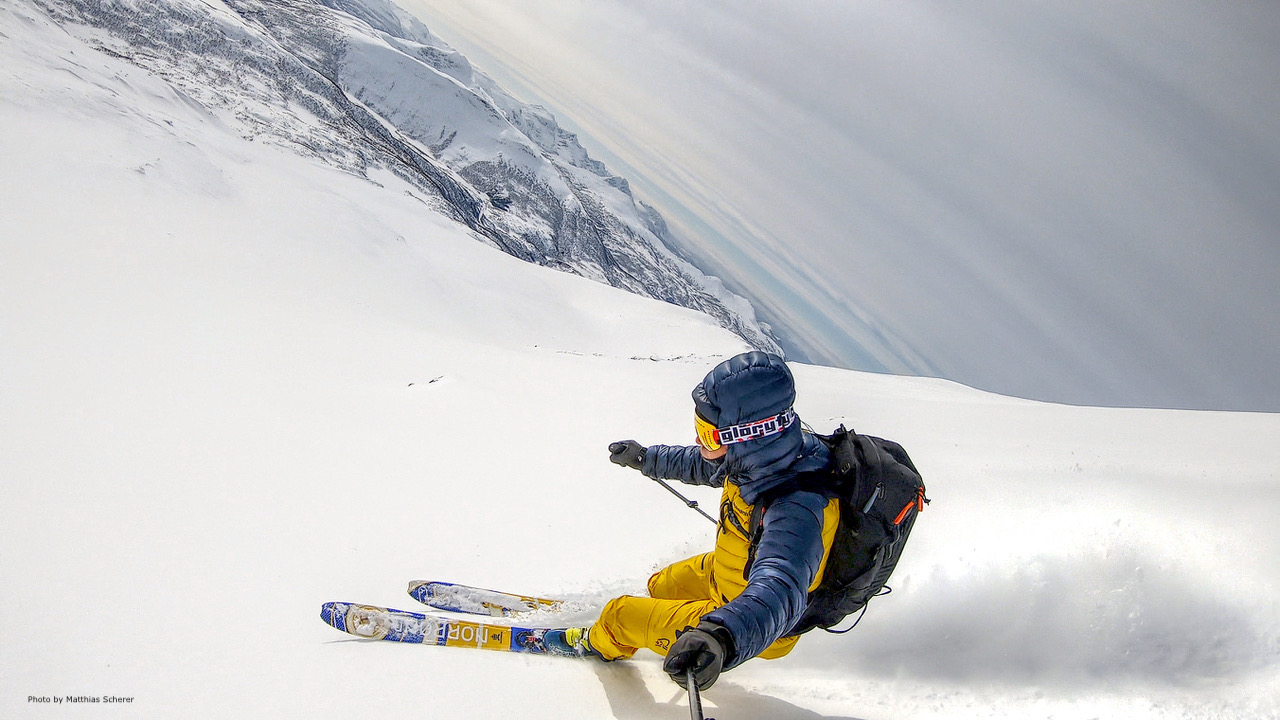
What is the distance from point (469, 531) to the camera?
18.4 feet

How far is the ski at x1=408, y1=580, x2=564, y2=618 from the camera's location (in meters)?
4.20

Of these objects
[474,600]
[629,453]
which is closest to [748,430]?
[629,453]

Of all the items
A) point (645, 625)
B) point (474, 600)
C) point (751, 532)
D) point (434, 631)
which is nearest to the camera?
point (751, 532)

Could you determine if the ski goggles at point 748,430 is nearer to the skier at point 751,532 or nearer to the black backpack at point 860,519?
the skier at point 751,532

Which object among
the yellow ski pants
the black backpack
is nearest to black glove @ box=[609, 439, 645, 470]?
the yellow ski pants

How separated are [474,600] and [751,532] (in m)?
2.24

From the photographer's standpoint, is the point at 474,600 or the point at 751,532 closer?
the point at 751,532

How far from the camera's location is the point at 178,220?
1745 cm

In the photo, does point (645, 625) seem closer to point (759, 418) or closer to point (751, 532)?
point (751, 532)

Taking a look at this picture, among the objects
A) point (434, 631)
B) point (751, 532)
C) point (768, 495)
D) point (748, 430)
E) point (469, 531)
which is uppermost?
point (748, 430)

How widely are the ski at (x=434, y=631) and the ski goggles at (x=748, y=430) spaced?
1643mm

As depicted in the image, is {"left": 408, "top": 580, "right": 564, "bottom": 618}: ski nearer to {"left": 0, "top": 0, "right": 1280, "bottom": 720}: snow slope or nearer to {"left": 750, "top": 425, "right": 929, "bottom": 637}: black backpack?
{"left": 0, "top": 0, "right": 1280, "bottom": 720}: snow slope

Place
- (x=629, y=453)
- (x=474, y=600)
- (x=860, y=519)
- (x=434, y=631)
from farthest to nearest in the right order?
1. (x=629, y=453)
2. (x=474, y=600)
3. (x=434, y=631)
4. (x=860, y=519)

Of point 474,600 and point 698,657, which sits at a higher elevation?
point 698,657
